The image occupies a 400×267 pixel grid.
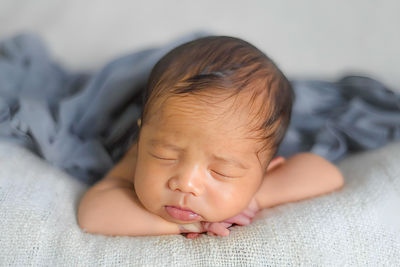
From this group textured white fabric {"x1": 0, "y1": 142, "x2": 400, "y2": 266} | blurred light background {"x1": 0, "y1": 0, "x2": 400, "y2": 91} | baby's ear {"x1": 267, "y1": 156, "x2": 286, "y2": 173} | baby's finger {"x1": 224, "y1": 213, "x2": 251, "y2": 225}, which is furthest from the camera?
blurred light background {"x1": 0, "y1": 0, "x2": 400, "y2": 91}

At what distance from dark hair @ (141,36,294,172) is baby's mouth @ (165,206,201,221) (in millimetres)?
165

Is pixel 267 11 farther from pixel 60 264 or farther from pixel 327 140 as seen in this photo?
pixel 60 264

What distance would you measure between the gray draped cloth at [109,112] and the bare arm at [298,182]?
16 cm

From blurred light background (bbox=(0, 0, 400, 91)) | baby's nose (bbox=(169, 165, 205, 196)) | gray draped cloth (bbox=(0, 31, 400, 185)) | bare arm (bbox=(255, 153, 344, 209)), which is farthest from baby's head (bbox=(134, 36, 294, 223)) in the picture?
blurred light background (bbox=(0, 0, 400, 91))

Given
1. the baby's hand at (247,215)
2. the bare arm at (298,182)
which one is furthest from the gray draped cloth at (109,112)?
the baby's hand at (247,215)

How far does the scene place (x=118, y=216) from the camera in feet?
2.75

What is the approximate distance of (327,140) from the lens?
1.15m

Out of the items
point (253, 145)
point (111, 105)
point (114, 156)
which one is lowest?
point (114, 156)

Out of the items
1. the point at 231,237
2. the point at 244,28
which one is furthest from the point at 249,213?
the point at 244,28

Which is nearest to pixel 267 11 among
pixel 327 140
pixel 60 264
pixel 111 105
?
pixel 327 140

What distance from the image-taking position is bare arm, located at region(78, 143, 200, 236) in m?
0.82

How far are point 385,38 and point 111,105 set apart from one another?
0.97 m

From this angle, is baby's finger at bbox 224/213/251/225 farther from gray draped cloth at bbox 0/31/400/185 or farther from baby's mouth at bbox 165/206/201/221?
gray draped cloth at bbox 0/31/400/185

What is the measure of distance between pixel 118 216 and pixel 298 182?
380 millimetres
